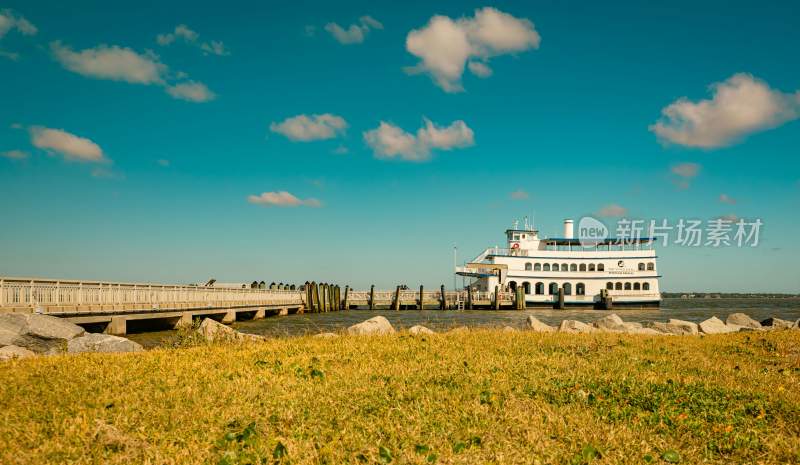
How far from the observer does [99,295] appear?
2169 cm

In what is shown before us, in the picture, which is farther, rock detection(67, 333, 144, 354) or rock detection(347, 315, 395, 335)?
rock detection(347, 315, 395, 335)

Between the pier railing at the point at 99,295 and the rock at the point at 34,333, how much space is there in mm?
4822

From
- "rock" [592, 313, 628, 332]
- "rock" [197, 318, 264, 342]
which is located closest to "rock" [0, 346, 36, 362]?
"rock" [197, 318, 264, 342]

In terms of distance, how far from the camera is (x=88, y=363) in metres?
8.66

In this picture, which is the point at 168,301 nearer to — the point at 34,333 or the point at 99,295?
the point at 99,295

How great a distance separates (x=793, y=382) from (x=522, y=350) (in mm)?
4373

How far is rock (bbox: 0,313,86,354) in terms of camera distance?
39.9ft

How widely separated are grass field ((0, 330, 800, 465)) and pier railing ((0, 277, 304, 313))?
10275 millimetres

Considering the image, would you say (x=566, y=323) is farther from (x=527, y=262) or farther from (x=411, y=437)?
(x=527, y=262)

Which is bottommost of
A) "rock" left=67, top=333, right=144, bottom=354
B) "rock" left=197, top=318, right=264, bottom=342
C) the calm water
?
the calm water

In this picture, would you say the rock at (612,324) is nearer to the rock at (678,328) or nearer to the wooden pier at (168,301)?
the rock at (678,328)

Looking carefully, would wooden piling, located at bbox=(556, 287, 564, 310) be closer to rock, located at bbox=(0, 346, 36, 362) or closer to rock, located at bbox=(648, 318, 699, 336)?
rock, located at bbox=(648, 318, 699, 336)

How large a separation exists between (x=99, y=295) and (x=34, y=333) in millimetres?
10000

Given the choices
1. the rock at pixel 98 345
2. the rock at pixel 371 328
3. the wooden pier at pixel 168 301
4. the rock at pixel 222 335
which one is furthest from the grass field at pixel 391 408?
the wooden pier at pixel 168 301
